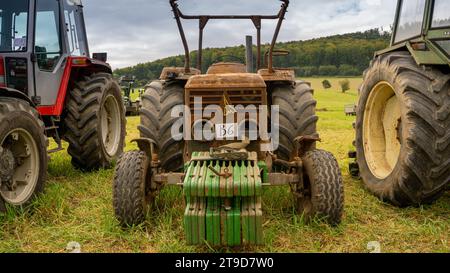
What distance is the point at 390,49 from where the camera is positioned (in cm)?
526

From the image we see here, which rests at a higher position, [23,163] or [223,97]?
[223,97]

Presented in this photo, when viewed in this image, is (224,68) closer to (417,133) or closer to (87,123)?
(87,123)

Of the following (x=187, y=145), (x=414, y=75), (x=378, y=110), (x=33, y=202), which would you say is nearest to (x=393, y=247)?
(x=414, y=75)

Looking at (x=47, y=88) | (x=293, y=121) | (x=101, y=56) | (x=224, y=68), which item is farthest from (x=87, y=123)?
(x=293, y=121)

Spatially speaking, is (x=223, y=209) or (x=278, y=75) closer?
(x=223, y=209)

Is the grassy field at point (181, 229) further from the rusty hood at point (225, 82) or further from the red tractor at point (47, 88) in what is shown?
the rusty hood at point (225, 82)

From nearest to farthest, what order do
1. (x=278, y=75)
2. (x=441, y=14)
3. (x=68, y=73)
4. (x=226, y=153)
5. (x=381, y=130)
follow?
1. (x=226, y=153)
2. (x=441, y=14)
3. (x=278, y=75)
4. (x=381, y=130)
5. (x=68, y=73)

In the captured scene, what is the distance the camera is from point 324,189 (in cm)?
371

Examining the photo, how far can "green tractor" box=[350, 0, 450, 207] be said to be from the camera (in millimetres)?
3928

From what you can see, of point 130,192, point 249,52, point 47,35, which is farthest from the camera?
point 47,35

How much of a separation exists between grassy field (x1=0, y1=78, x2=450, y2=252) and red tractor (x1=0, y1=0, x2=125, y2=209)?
390mm

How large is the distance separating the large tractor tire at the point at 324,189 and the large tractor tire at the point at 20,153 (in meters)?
2.66

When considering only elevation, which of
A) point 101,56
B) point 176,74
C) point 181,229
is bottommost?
point 181,229

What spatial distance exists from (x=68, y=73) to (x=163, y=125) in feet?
7.81
